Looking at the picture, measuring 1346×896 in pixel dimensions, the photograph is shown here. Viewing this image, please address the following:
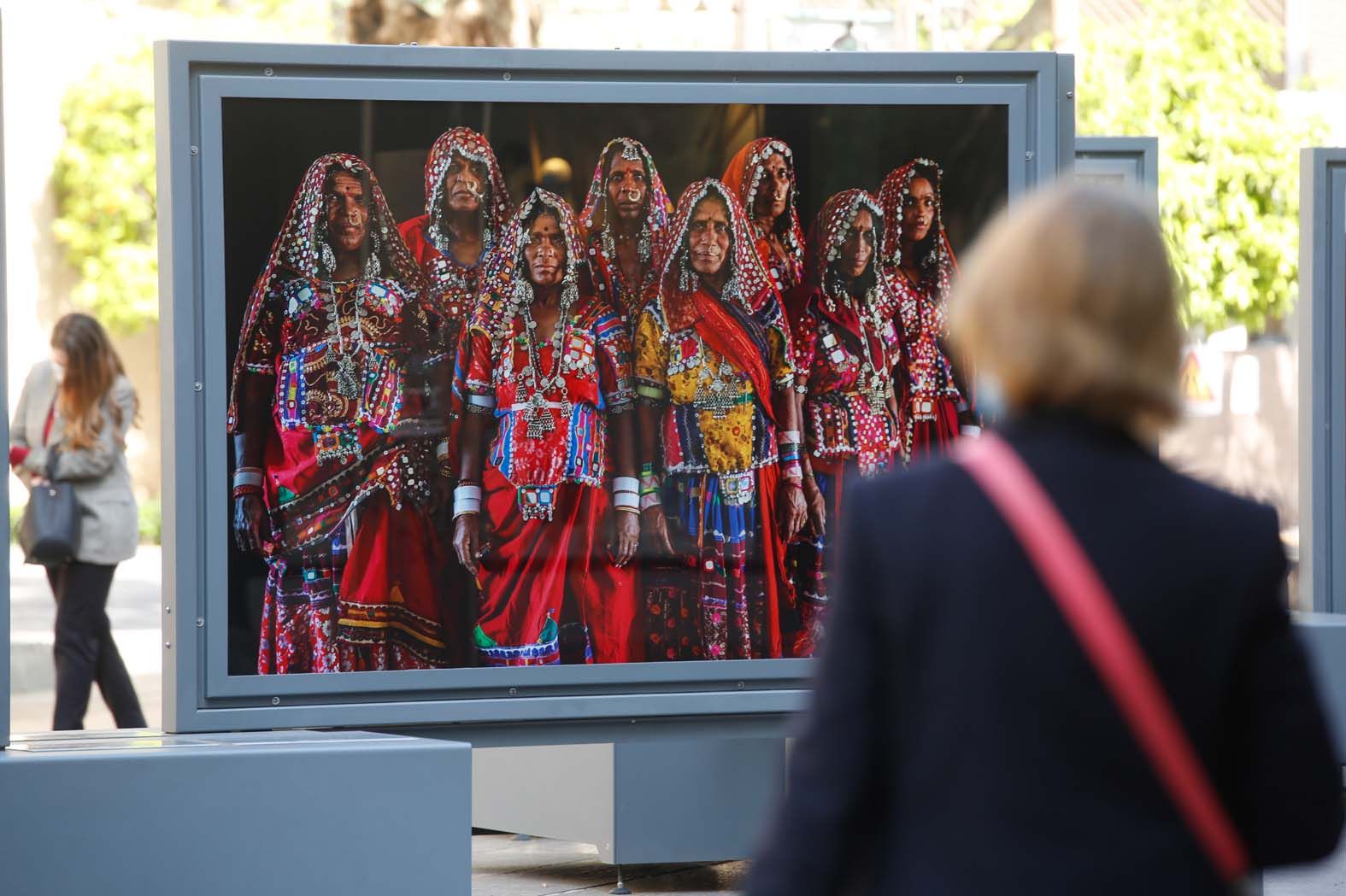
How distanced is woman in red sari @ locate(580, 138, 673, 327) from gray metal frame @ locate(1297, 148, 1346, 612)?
348cm

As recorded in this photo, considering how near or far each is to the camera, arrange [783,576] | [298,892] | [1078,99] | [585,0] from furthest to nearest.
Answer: [585,0] < [1078,99] < [783,576] < [298,892]

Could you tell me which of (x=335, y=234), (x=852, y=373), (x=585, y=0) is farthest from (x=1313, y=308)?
(x=585, y=0)

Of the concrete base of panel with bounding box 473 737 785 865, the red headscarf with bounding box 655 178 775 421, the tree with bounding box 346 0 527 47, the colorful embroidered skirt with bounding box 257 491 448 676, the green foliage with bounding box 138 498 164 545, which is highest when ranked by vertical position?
the tree with bounding box 346 0 527 47

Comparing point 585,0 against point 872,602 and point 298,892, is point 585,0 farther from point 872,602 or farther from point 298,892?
point 872,602

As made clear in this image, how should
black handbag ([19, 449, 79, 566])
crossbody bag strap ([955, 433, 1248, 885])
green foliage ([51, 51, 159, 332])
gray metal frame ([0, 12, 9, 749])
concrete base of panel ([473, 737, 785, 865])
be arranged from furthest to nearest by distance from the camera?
green foliage ([51, 51, 159, 332])
black handbag ([19, 449, 79, 566])
concrete base of panel ([473, 737, 785, 865])
gray metal frame ([0, 12, 9, 749])
crossbody bag strap ([955, 433, 1248, 885])

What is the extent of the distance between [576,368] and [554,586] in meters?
0.57

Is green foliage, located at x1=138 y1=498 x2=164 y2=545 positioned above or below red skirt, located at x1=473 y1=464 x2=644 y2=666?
below

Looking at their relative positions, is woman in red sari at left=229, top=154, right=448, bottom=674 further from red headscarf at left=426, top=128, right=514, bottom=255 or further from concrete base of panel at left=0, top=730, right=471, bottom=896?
concrete base of panel at left=0, top=730, right=471, bottom=896

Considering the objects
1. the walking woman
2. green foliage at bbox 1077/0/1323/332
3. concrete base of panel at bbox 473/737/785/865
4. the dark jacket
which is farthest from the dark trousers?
green foliage at bbox 1077/0/1323/332

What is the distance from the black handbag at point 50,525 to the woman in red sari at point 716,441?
3792 mm

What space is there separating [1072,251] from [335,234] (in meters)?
3.14

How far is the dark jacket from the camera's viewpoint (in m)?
1.84

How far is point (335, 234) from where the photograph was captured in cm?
475

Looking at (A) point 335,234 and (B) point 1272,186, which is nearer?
(A) point 335,234
